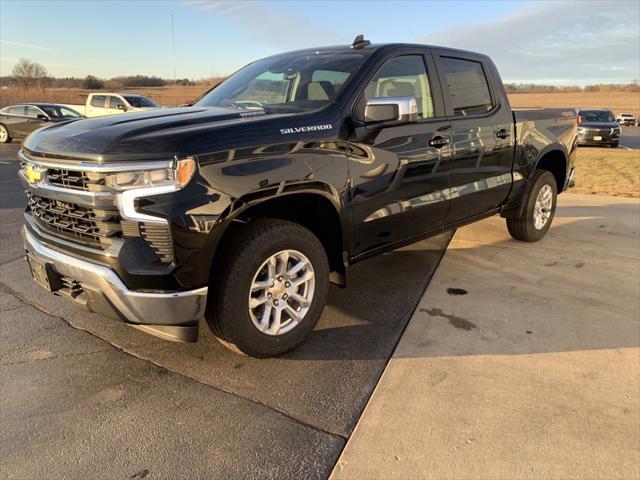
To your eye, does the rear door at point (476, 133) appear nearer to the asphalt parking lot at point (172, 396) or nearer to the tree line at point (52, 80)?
the asphalt parking lot at point (172, 396)

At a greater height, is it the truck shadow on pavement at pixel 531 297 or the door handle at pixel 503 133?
the door handle at pixel 503 133

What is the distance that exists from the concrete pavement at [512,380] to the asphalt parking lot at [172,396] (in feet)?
0.69

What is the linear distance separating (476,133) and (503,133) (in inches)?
20.3

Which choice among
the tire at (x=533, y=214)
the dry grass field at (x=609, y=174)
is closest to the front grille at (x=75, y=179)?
the tire at (x=533, y=214)

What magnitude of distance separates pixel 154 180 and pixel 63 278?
0.92m

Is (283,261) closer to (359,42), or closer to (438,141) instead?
(438,141)


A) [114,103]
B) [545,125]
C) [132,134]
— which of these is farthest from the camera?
[114,103]

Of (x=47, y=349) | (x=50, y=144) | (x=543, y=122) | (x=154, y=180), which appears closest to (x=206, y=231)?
(x=154, y=180)

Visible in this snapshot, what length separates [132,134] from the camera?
106 inches

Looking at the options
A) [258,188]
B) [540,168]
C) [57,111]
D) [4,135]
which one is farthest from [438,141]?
[4,135]

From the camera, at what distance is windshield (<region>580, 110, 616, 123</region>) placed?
20844 millimetres

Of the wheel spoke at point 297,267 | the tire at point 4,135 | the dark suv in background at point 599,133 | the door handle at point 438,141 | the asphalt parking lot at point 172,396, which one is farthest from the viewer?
the dark suv in background at point 599,133

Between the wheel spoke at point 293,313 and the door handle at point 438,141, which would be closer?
the wheel spoke at point 293,313

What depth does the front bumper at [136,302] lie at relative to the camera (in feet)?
8.53
